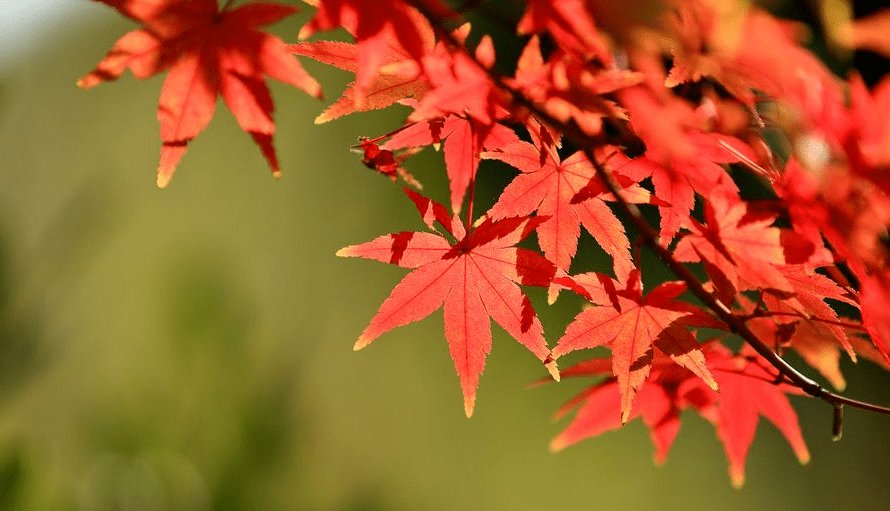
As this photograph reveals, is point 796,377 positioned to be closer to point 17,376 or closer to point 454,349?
point 454,349

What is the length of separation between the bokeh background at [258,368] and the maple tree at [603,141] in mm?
2042

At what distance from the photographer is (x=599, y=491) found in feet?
9.51

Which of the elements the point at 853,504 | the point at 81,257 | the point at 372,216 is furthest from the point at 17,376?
the point at 853,504

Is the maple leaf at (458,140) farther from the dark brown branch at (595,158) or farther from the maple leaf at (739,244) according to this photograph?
the maple leaf at (739,244)

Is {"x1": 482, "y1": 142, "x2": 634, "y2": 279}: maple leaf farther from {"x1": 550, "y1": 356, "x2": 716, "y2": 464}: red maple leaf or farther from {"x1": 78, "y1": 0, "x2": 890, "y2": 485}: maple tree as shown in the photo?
{"x1": 550, "y1": 356, "x2": 716, "y2": 464}: red maple leaf

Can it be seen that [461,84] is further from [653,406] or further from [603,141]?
[653,406]

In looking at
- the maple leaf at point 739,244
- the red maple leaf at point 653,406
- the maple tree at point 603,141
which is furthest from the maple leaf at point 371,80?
the red maple leaf at point 653,406

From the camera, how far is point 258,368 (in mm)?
2844

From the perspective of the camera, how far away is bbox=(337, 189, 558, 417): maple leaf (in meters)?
0.60

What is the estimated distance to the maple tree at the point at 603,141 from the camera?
42 cm

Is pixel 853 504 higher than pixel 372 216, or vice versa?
pixel 372 216

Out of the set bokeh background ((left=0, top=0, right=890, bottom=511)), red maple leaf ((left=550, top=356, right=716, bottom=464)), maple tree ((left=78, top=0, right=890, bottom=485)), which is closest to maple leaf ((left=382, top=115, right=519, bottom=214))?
maple tree ((left=78, top=0, right=890, bottom=485))

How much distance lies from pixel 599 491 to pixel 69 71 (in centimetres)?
330

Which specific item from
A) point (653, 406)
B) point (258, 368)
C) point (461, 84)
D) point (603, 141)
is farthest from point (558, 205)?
point (258, 368)
